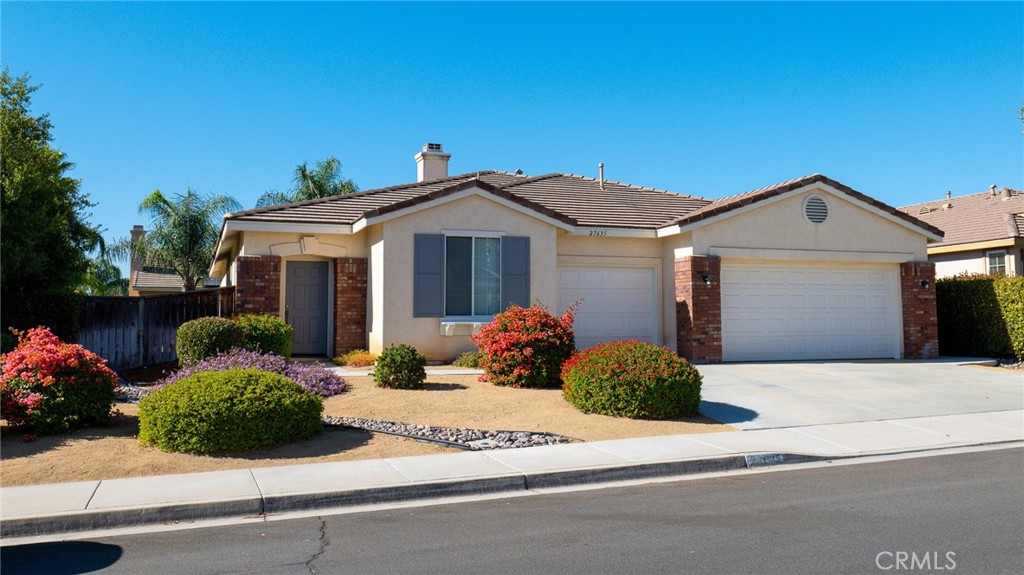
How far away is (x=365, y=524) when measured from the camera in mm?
6234

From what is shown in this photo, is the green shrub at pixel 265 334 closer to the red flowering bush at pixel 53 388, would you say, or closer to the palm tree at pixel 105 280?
the red flowering bush at pixel 53 388

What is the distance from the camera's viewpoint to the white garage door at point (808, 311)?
57.8 feet

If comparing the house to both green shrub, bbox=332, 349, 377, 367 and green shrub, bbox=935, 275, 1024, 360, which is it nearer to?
green shrub, bbox=332, 349, 377, 367

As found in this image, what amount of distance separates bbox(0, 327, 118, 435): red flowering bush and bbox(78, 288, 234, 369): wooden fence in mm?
4752

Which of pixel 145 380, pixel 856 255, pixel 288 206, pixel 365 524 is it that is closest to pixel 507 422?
pixel 365 524

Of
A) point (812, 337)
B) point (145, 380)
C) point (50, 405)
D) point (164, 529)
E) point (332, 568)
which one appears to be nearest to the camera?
point (332, 568)

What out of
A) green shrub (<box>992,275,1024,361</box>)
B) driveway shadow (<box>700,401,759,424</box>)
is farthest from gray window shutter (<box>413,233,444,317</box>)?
green shrub (<box>992,275,1024,361</box>)

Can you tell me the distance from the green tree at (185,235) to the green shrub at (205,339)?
1920 cm

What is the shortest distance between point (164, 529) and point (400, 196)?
12638 millimetres

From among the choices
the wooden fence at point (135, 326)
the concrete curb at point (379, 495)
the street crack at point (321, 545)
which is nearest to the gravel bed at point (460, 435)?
the concrete curb at point (379, 495)

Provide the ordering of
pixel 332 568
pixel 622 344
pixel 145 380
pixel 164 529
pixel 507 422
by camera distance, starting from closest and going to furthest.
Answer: pixel 332 568 → pixel 164 529 → pixel 507 422 → pixel 622 344 → pixel 145 380

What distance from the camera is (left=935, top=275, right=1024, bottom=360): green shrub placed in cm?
1791

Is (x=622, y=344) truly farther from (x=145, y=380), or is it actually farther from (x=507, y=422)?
(x=145, y=380)

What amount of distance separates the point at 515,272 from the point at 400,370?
14.8 feet
